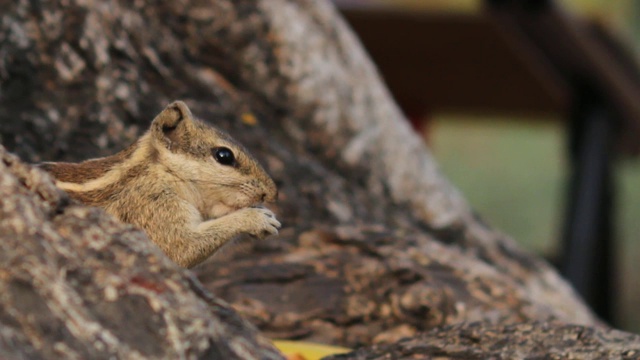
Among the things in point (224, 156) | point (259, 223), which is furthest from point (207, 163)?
point (259, 223)

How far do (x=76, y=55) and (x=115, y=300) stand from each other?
185 cm

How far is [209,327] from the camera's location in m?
1.63

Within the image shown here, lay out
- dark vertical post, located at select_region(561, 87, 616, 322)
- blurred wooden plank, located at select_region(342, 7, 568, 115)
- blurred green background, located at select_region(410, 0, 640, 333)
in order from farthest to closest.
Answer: blurred green background, located at select_region(410, 0, 640, 333), dark vertical post, located at select_region(561, 87, 616, 322), blurred wooden plank, located at select_region(342, 7, 568, 115)

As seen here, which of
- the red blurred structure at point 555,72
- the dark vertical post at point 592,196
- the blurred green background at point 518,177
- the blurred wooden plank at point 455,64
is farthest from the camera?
the blurred green background at point 518,177

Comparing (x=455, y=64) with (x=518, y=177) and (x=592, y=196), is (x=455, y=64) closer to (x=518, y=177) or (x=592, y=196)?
(x=592, y=196)

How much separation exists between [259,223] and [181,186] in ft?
0.67

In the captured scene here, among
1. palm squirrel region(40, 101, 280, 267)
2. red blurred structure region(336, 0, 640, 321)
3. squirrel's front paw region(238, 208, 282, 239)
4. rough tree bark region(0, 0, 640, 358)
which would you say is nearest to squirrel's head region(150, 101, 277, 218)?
palm squirrel region(40, 101, 280, 267)

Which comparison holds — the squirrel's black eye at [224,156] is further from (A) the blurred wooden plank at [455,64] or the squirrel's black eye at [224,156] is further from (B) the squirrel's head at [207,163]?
(A) the blurred wooden plank at [455,64]

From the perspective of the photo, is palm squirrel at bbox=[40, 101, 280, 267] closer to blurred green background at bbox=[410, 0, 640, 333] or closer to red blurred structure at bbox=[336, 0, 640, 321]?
red blurred structure at bbox=[336, 0, 640, 321]

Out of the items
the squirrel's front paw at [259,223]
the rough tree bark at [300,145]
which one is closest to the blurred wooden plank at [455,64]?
the rough tree bark at [300,145]

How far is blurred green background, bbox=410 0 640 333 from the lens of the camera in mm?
12531

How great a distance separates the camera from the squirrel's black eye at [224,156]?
2346 millimetres

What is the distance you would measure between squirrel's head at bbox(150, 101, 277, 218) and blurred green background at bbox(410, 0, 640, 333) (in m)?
9.93

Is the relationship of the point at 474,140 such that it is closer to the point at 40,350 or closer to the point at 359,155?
the point at 359,155
